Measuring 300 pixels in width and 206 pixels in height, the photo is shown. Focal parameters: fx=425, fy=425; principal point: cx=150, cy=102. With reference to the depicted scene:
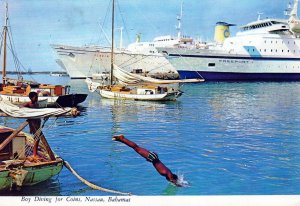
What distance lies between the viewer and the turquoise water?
4.33 metres

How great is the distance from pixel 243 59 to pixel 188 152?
22.1m

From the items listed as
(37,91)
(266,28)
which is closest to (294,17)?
(37,91)

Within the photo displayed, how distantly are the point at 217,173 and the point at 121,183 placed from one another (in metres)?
1.15

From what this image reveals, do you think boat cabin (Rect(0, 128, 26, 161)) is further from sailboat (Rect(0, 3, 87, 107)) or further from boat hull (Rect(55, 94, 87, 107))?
boat hull (Rect(55, 94, 87, 107))

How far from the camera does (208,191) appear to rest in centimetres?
407

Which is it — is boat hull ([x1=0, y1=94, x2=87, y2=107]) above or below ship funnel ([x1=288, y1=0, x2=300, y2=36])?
below

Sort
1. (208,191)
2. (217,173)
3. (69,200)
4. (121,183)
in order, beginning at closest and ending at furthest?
(69,200) → (208,191) → (121,183) → (217,173)

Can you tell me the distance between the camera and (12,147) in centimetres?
439

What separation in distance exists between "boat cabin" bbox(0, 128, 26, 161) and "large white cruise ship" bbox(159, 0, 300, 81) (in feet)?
71.8

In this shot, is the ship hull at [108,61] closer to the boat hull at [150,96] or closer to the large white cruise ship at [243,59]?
the large white cruise ship at [243,59]

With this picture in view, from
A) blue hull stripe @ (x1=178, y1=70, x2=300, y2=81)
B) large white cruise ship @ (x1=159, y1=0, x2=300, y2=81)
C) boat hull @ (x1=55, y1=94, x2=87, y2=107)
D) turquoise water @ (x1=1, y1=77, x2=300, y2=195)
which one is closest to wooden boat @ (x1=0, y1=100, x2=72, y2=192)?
turquoise water @ (x1=1, y1=77, x2=300, y2=195)

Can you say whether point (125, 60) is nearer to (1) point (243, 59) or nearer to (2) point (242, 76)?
(1) point (243, 59)

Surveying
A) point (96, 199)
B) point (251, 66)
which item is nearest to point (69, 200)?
point (96, 199)

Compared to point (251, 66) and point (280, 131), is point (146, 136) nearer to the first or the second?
point (280, 131)
